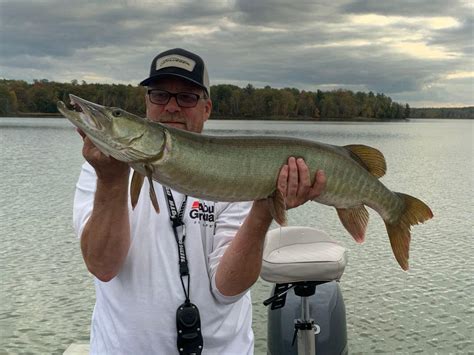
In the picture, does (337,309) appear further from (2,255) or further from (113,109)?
(2,255)

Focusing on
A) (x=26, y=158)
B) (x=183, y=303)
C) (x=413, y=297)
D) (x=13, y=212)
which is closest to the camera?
(x=183, y=303)

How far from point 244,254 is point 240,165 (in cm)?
40

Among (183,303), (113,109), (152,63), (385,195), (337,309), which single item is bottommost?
(337,309)

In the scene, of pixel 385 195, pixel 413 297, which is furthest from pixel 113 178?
pixel 413 297

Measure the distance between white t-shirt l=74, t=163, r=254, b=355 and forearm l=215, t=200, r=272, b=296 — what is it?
7 centimetres

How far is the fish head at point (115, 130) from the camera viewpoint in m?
1.91

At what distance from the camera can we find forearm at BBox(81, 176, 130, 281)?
7.04ft

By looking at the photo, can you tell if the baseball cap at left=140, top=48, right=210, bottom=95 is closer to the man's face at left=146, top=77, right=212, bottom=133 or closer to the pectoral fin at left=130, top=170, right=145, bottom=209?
the man's face at left=146, top=77, right=212, bottom=133

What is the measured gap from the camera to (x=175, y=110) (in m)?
2.60

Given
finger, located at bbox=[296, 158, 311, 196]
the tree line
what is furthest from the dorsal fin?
the tree line

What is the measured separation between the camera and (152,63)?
8.88 ft

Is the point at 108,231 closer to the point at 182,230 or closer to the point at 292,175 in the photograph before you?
the point at 182,230

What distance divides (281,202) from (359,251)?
786 centimetres

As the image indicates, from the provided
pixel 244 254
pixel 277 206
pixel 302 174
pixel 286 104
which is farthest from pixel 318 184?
pixel 286 104
